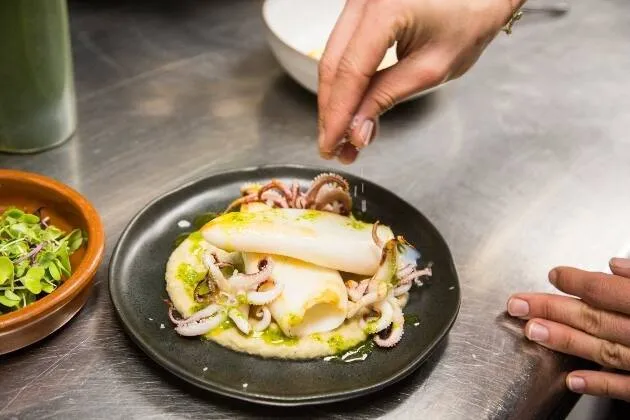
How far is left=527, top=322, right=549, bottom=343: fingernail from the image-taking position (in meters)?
1.49

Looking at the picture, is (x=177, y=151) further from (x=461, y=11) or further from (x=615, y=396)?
(x=615, y=396)

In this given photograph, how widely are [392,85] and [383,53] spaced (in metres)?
0.08

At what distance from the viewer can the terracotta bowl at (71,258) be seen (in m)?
1.25

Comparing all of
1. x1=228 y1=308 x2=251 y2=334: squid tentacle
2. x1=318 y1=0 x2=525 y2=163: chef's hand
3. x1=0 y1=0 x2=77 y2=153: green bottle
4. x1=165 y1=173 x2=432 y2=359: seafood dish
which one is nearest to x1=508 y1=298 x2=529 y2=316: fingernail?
x1=165 y1=173 x2=432 y2=359: seafood dish

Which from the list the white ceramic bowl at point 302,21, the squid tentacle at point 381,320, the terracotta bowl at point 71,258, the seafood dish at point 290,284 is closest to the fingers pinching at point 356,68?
the seafood dish at point 290,284

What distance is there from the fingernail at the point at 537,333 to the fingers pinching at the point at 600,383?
0.09m

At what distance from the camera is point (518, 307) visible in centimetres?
154

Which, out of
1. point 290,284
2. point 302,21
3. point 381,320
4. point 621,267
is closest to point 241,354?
point 290,284

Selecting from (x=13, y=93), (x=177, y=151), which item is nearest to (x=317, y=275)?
(x=177, y=151)

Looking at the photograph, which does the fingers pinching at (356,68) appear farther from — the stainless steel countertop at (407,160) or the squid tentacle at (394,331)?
the stainless steel countertop at (407,160)

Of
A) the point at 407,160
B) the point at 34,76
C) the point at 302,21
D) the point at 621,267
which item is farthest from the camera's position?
the point at 302,21

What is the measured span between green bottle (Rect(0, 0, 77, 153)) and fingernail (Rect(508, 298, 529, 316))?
49.8 inches

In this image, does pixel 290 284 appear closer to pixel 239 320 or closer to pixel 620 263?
pixel 239 320

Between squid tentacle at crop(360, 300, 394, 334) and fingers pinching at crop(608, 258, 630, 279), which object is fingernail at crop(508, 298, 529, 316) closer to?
fingers pinching at crop(608, 258, 630, 279)
